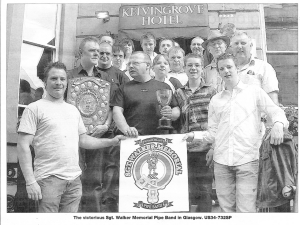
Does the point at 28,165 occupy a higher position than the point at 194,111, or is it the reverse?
the point at 194,111

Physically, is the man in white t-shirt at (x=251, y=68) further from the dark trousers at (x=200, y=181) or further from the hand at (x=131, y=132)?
the hand at (x=131, y=132)

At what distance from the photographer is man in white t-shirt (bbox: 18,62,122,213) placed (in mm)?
4320

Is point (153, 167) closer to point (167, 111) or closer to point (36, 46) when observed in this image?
point (167, 111)

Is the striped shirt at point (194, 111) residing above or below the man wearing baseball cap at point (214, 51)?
below

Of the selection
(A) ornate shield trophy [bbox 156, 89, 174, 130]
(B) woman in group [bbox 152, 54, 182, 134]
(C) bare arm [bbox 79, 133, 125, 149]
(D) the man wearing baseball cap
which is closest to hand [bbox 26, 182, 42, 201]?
(C) bare arm [bbox 79, 133, 125, 149]

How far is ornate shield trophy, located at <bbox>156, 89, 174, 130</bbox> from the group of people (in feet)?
0.13

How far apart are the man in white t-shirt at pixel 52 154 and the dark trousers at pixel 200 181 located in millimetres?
783

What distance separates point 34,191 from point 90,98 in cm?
100

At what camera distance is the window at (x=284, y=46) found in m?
4.55

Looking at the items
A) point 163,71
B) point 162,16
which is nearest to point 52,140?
point 163,71

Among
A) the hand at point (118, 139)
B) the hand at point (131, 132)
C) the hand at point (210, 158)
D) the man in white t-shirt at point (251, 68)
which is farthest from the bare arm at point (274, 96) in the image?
the hand at point (118, 139)

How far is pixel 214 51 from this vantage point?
15.1 ft

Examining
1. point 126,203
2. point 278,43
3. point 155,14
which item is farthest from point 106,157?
point 278,43

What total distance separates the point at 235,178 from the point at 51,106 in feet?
5.94
